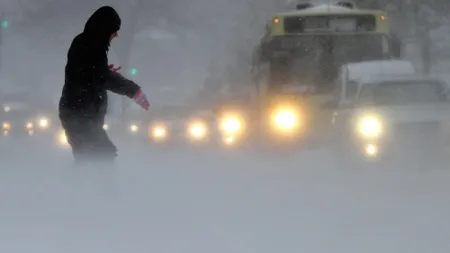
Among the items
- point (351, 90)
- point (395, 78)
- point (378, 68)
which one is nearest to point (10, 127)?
point (378, 68)

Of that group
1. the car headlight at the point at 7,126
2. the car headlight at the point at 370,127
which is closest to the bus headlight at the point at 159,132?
the car headlight at the point at 7,126

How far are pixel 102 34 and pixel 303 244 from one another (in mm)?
2350

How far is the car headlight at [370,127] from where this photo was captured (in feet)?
33.5

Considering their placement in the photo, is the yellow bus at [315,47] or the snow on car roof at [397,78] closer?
the snow on car roof at [397,78]

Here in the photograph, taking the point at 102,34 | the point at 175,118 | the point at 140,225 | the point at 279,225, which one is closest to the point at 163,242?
the point at 140,225

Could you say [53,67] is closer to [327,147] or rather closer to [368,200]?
[327,147]

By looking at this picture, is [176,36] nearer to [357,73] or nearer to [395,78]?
[357,73]

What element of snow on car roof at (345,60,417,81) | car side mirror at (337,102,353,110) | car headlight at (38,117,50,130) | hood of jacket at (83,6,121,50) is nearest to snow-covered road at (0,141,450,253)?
hood of jacket at (83,6,121,50)

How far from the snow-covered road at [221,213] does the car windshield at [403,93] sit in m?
2.26

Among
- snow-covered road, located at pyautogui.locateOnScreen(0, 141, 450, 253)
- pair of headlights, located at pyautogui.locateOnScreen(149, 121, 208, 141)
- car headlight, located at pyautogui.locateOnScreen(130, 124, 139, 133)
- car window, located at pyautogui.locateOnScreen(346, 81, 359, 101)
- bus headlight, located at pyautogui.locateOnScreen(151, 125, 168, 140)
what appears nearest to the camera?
snow-covered road, located at pyautogui.locateOnScreen(0, 141, 450, 253)

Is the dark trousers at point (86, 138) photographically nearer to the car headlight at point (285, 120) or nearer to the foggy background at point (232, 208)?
the foggy background at point (232, 208)

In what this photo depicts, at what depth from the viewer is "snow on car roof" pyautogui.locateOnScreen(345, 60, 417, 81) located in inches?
520

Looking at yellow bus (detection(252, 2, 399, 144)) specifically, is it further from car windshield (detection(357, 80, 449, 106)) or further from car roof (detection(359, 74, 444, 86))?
car windshield (detection(357, 80, 449, 106))

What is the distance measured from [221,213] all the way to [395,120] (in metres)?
4.50
